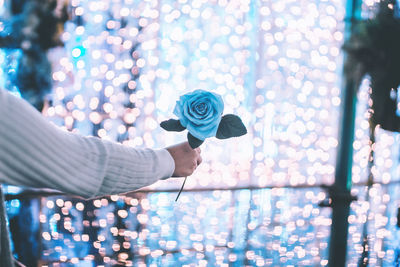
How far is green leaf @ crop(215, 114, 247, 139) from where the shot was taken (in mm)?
688

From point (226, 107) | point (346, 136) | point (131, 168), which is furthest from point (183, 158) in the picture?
point (346, 136)

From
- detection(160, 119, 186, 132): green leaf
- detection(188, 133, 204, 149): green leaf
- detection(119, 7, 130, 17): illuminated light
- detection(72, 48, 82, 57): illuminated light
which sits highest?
detection(119, 7, 130, 17): illuminated light

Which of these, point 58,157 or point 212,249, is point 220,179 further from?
point 58,157

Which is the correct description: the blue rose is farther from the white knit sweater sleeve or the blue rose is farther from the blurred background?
the blurred background

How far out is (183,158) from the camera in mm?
657

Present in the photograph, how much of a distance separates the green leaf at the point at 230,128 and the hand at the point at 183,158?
0.06 metres

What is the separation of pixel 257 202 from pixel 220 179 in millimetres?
430

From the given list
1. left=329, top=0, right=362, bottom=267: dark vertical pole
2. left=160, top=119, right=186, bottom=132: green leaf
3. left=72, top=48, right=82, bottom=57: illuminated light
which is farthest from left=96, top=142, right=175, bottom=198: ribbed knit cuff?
left=72, top=48, right=82, bottom=57: illuminated light

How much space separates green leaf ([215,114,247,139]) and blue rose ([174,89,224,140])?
0.04 meters

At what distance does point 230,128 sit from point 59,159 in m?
0.34

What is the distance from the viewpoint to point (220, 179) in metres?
3.00

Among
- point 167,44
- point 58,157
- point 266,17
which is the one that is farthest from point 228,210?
point 58,157

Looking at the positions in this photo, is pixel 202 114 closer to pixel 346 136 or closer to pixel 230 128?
pixel 230 128

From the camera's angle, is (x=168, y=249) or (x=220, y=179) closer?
(x=168, y=249)
